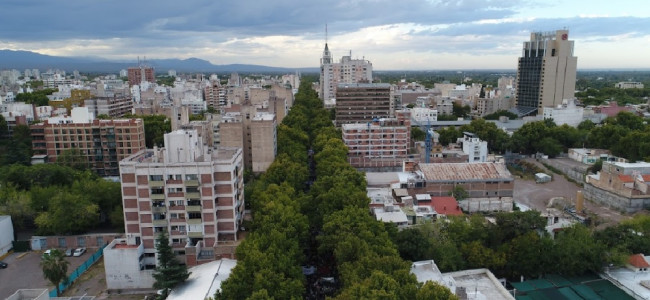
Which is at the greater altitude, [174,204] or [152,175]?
[152,175]

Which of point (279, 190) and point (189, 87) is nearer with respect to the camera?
point (279, 190)

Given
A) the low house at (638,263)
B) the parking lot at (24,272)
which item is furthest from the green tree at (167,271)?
the low house at (638,263)

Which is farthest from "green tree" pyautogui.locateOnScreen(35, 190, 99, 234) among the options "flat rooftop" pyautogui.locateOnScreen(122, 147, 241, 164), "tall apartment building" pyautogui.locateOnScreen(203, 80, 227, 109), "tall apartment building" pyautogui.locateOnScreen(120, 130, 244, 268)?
"tall apartment building" pyautogui.locateOnScreen(203, 80, 227, 109)

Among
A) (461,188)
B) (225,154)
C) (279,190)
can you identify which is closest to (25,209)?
(225,154)

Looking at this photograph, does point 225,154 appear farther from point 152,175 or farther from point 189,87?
point 189,87

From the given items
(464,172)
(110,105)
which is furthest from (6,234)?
(110,105)

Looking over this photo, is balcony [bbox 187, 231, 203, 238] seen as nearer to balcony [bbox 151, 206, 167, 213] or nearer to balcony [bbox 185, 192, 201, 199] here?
balcony [bbox 151, 206, 167, 213]

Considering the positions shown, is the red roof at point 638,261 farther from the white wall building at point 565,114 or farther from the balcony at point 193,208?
the white wall building at point 565,114

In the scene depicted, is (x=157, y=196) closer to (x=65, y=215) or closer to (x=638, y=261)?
(x=65, y=215)
